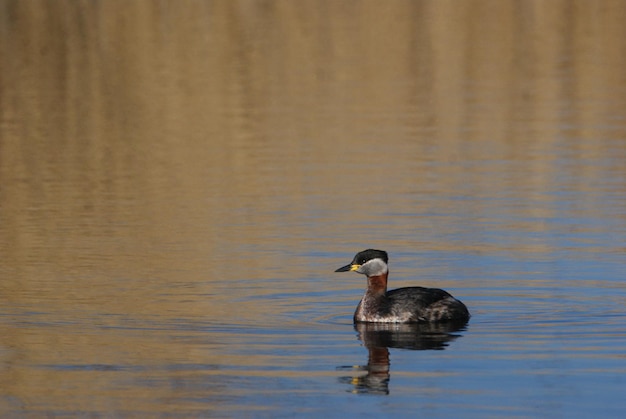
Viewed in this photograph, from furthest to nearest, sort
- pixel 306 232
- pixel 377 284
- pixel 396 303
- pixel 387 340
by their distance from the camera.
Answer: pixel 306 232
pixel 377 284
pixel 396 303
pixel 387 340

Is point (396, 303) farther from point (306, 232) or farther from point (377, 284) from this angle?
point (306, 232)

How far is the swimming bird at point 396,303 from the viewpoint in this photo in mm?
14445

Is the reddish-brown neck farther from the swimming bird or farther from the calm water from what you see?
the calm water

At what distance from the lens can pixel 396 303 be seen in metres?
14.7

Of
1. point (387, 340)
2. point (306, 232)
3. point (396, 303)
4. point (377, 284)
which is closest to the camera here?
point (387, 340)

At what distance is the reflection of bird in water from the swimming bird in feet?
0.22

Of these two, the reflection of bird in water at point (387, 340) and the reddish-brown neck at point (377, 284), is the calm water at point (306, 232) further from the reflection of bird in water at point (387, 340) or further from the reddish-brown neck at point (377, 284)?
the reddish-brown neck at point (377, 284)

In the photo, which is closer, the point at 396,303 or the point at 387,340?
the point at 387,340

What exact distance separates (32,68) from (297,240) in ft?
89.9

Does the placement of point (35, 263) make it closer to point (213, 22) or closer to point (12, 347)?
point (12, 347)

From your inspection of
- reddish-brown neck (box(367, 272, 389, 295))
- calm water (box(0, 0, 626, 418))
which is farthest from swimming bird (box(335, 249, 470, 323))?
calm water (box(0, 0, 626, 418))

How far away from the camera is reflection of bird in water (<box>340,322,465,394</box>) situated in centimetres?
1230

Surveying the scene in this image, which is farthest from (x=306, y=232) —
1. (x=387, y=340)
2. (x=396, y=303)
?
(x=387, y=340)

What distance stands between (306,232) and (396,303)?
4.69 metres
